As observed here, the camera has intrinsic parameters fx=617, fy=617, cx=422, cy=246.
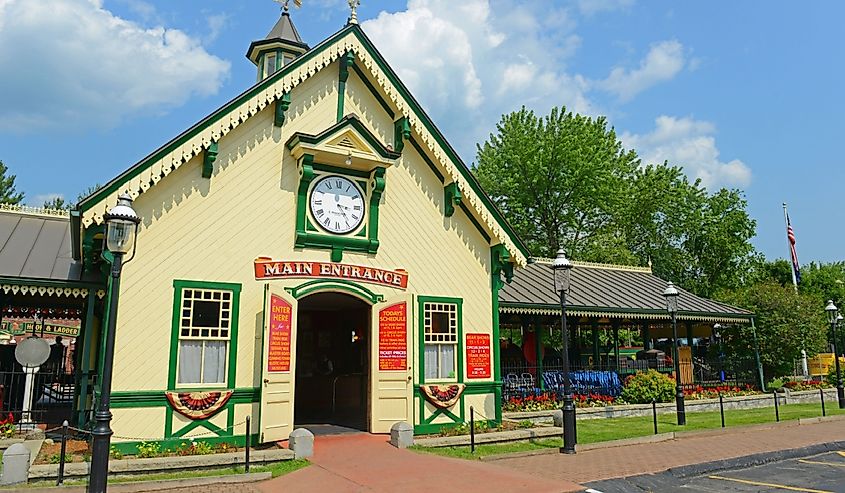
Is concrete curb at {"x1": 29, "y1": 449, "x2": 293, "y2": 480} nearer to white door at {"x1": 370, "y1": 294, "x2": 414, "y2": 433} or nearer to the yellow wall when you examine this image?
the yellow wall

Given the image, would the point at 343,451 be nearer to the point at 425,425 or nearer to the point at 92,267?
the point at 425,425

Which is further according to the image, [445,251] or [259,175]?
[445,251]

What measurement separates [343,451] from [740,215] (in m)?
45.1

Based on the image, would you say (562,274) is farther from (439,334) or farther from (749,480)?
(749,480)

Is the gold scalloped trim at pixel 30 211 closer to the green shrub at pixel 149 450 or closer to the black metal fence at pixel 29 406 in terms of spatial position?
the black metal fence at pixel 29 406

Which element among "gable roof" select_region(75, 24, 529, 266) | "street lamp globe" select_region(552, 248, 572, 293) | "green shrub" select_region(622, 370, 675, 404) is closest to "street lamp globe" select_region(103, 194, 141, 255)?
"gable roof" select_region(75, 24, 529, 266)

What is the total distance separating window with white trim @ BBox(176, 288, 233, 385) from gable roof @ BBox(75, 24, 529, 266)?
2.18m

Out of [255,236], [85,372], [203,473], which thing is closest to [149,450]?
[203,473]

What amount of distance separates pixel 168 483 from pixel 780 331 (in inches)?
953

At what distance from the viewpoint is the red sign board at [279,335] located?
11.4m

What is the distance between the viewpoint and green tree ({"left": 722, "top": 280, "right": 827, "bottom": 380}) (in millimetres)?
24812

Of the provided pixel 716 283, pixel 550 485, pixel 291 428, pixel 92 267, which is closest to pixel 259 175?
pixel 92 267

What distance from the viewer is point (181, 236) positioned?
11477 millimetres

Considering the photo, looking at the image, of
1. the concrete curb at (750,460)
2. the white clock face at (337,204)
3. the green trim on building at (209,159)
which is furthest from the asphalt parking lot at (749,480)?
the green trim on building at (209,159)
